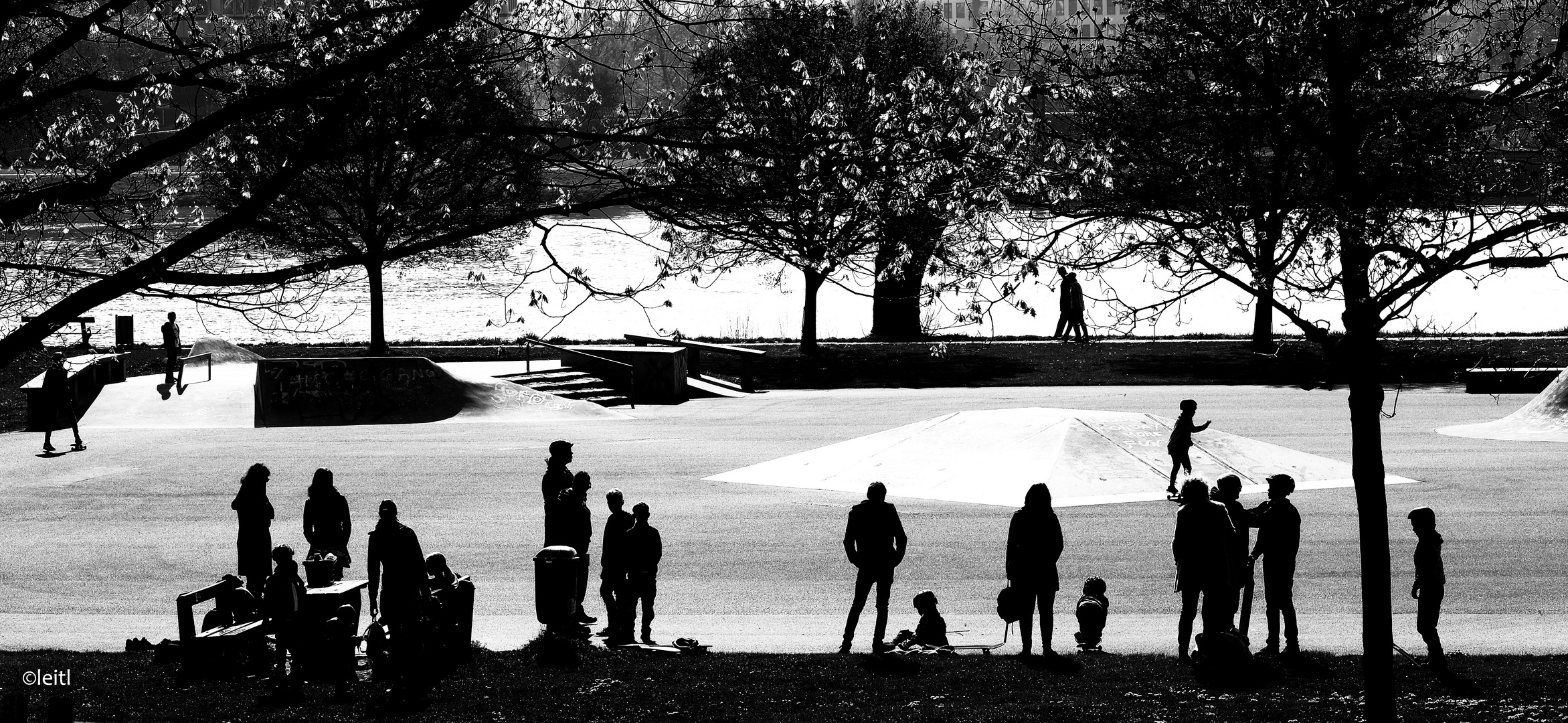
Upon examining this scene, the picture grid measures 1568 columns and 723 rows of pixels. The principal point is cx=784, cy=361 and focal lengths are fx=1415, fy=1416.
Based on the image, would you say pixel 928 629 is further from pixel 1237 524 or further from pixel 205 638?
pixel 205 638

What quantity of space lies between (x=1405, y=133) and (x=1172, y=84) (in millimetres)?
1531

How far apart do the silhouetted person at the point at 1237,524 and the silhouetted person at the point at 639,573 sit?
→ 4.36 m

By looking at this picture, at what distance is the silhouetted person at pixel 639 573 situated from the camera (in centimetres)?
1091

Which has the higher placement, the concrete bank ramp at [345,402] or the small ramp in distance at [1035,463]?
the concrete bank ramp at [345,402]

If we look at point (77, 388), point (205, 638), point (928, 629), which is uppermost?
point (77, 388)

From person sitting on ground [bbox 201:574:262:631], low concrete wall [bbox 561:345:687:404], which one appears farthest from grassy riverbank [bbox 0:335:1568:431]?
person sitting on ground [bbox 201:574:262:631]

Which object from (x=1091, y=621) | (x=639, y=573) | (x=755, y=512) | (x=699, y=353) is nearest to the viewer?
(x=1091, y=621)

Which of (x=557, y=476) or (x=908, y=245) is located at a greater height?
(x=908, y=245)

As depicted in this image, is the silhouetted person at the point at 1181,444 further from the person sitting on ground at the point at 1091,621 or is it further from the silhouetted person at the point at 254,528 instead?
the silhouetted person at the point at 254,528

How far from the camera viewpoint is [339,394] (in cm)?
2602

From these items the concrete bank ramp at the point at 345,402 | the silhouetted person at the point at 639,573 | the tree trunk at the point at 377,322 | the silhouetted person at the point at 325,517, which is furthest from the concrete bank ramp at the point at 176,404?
the silhouetted person at the point at 639,573

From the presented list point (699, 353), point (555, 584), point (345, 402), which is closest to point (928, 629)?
point (555, 584)

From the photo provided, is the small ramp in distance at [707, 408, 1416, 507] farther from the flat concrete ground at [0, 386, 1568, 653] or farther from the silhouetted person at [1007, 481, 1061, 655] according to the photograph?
the silhouetted person at [1007, 481, 1061, 655]

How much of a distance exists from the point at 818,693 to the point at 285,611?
3740 mm
